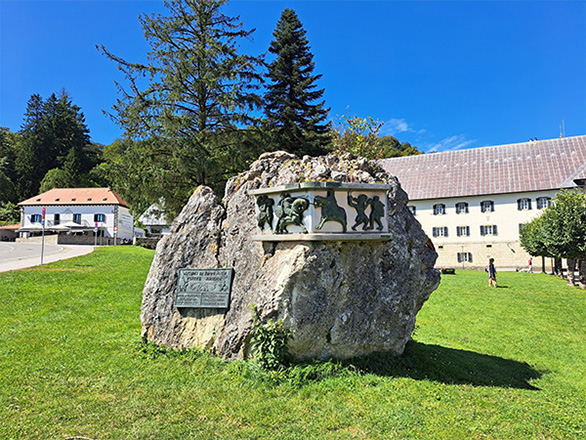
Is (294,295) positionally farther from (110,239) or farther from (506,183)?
(110,239)

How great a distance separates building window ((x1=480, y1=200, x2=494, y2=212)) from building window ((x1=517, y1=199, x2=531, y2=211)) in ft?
8.04

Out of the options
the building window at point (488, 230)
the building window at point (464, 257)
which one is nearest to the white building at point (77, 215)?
the building window at point (464, 257)

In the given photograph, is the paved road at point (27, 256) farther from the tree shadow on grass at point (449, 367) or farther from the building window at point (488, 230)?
the building window at point (488, 230)

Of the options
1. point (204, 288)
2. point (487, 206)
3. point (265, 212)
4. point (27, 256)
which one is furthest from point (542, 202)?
point (27, 256)

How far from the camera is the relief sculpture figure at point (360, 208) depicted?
6.04 m

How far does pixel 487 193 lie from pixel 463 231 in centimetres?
476

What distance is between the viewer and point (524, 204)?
38750 mm

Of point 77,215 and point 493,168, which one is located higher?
point 493,168

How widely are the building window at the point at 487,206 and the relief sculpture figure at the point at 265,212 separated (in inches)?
1579

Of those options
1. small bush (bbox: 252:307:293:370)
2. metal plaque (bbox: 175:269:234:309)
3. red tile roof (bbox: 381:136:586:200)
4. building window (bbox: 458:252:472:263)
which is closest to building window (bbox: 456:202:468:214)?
red tile roof (bbox: 381:136:586:200)

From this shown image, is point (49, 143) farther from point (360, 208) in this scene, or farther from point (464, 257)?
point (360, 208)

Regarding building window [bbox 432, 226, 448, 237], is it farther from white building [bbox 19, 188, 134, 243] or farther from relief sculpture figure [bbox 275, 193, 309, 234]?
relief sculpture figure [bbox 275, 193, 309, 234]

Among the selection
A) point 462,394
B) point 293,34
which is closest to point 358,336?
point 462,394

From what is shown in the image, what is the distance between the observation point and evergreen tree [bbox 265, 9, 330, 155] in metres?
25.1
